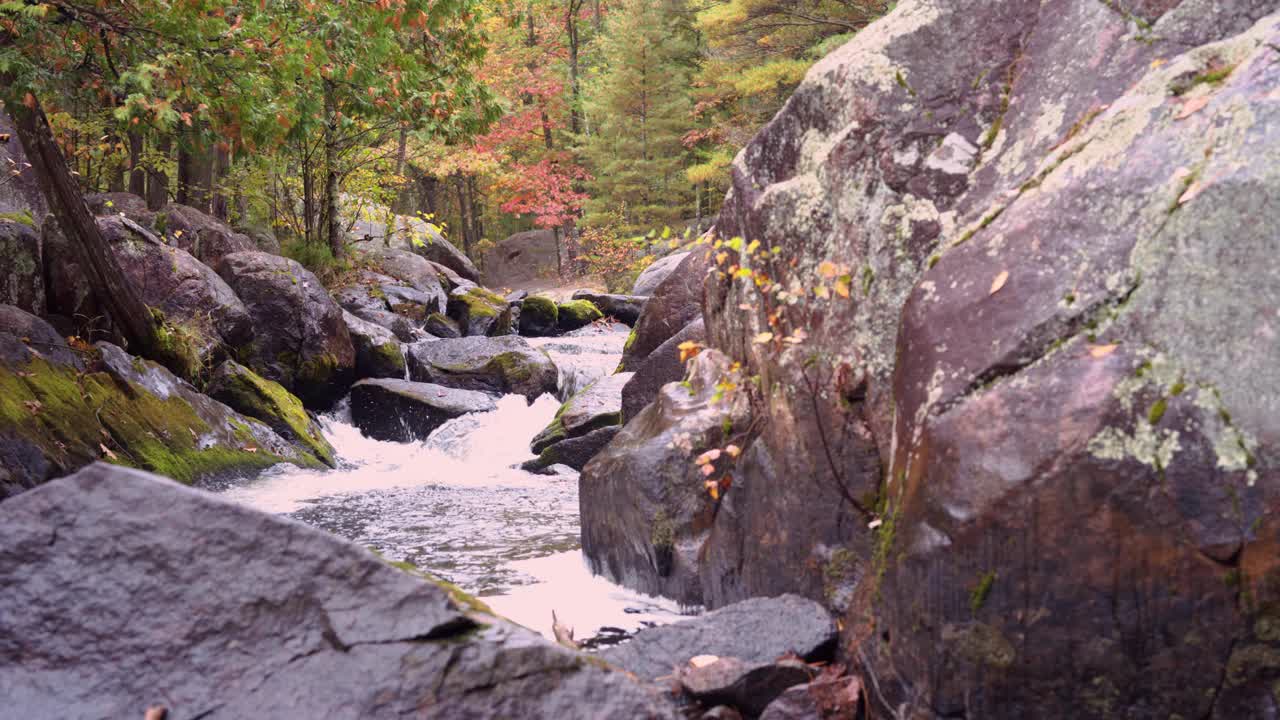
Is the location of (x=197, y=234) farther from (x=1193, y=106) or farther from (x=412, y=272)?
(x=1193, y=106)

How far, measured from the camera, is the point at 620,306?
21234 mm

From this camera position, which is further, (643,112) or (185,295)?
(643,112)

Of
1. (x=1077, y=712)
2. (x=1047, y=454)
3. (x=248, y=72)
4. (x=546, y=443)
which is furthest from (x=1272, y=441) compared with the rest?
(x=546, y=443)

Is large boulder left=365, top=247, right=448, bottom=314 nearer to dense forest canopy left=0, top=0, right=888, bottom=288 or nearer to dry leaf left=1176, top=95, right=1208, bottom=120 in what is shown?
dense forest canopy left=0, top=0, right=888, bottom=288

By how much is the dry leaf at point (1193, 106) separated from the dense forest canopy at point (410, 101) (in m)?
5.83

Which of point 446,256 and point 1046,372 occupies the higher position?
point 1046,372

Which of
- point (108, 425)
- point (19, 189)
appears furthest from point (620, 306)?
point (108, 425)

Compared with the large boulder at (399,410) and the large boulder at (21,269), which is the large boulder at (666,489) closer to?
the large boulder at (21,269)

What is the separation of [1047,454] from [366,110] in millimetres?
8593

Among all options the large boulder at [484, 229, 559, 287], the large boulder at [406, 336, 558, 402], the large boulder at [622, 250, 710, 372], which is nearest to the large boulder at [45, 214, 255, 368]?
the large boulder at [406, 336, 558, 402]

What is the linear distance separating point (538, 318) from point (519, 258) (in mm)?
15741

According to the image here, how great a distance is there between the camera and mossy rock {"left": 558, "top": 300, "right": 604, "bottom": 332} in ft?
66.5

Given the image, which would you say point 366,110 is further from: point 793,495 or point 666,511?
point 793,495

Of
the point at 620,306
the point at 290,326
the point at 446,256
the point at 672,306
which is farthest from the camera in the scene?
the point at 446,256
